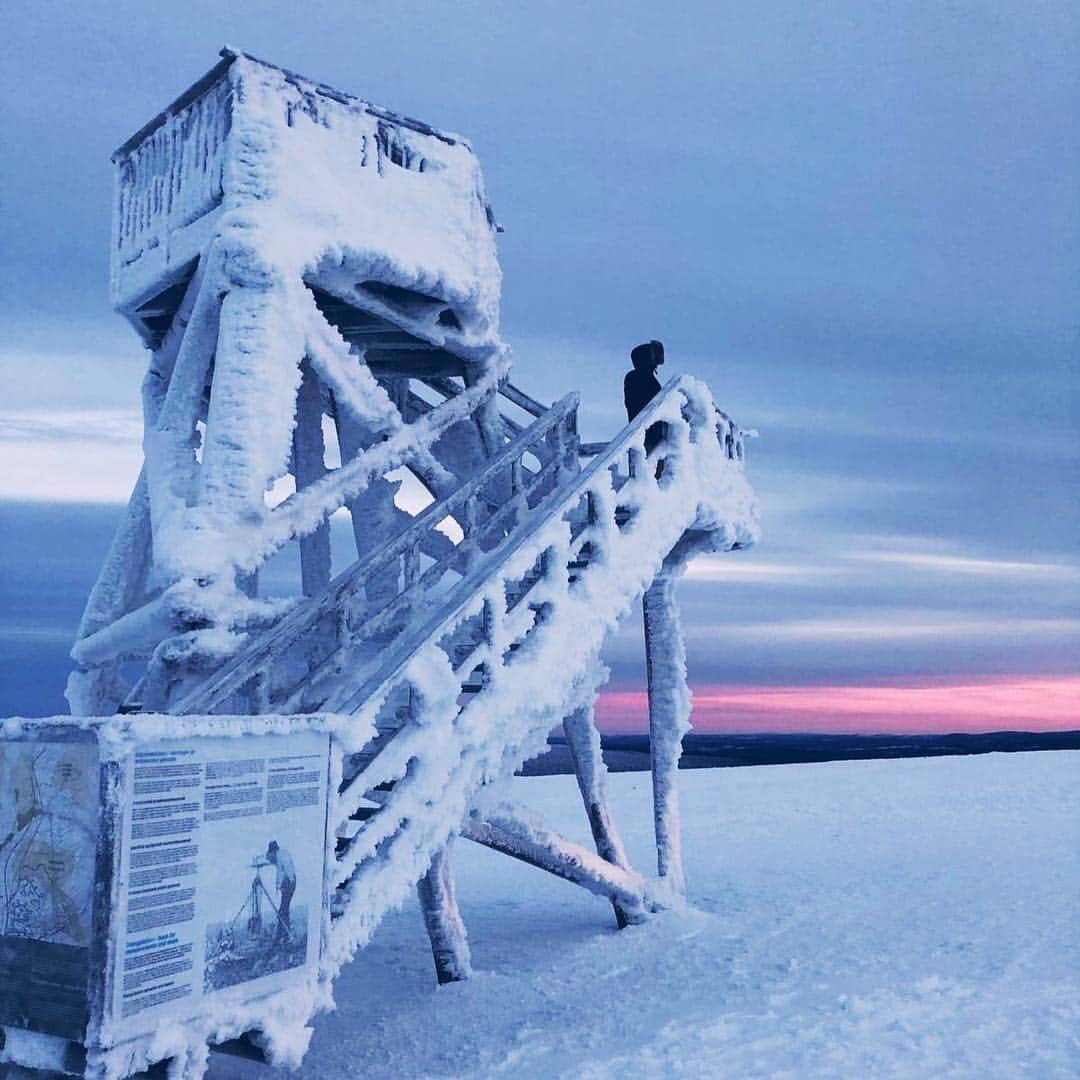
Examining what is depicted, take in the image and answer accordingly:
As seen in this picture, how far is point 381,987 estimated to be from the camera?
999 cm

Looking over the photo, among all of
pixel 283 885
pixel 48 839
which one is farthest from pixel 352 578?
pixel 48 839

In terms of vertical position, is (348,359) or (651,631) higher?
(348,359)

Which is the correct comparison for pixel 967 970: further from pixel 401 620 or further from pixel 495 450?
pixel 495 450

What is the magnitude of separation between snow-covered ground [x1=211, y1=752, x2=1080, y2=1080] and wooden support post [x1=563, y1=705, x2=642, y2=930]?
782 millimetres

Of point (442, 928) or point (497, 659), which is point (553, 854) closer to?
point (442, 928)

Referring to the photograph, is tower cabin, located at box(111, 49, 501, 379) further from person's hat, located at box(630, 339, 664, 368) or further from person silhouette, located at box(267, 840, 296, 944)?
person silhouette, located at box(267, 840, 296, 944)

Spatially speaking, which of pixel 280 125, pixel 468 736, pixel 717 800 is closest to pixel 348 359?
pixel 280 125

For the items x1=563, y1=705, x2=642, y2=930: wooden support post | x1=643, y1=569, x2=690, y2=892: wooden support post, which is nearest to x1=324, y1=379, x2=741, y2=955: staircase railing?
x1=643, y1=569, x2=690, y2=892: wooden support post

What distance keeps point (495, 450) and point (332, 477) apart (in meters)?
2.63

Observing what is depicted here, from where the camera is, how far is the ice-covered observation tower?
7422 millimetres

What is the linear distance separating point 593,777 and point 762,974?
3232 mm

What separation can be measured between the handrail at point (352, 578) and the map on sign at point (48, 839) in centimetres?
141

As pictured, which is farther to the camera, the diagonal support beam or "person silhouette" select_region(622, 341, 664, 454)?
"person silhouette" select_region(622, 341, 664, 454)

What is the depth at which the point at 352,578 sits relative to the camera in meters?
8.59
